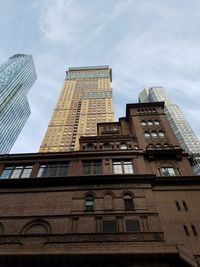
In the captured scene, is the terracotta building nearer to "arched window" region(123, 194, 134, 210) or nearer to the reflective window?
"arched window" region(123, 194, 134, 210)

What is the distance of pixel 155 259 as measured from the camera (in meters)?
18.8

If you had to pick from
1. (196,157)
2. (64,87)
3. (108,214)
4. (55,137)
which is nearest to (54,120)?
(55,137)

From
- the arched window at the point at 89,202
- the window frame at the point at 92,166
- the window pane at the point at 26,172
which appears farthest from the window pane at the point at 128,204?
the window pane at the point at 26,172

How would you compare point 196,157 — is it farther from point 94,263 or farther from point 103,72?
point 103,72

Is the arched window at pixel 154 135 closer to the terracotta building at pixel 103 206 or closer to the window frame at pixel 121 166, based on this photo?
the terracotta building at pixel 103 206

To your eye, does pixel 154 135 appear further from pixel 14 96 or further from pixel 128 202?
pixel 14 96

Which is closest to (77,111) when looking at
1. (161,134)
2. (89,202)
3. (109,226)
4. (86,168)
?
(161,134)

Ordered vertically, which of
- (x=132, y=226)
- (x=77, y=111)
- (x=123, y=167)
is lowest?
(x=132, y=226)

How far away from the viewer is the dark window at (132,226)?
21892 millimetres

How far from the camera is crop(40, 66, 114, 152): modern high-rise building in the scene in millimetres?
87375

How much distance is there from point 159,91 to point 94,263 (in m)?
140

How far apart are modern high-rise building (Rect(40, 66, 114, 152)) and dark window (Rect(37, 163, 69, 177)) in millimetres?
49975

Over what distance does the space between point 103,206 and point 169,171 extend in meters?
11.0

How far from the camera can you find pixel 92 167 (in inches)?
1179
